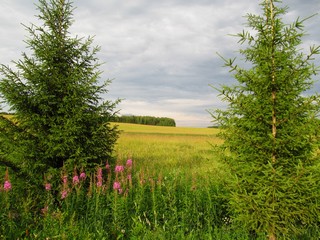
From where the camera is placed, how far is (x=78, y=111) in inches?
267

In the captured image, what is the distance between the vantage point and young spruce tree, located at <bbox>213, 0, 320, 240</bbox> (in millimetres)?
4227

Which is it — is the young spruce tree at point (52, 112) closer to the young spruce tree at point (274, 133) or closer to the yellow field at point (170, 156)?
the yellow field at point (170, 156)

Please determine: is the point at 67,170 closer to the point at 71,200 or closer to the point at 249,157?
the point at 71,200

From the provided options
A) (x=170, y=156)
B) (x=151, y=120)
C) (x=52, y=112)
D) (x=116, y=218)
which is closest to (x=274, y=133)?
(x=116, y=218)

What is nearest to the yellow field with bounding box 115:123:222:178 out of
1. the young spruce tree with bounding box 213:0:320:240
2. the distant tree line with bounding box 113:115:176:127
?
the young spruce tree with bounding box 213:0:320:240

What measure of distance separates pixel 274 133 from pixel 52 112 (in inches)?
205

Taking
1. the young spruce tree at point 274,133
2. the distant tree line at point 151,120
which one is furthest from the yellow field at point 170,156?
the distant tree line at point 151,120

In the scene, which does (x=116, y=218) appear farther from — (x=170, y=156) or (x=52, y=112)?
(x=170, y=156)

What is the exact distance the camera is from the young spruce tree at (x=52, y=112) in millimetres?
6645

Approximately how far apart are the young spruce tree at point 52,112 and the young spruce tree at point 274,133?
3.71 m

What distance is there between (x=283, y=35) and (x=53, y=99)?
213 inches

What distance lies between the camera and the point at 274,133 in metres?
4.43

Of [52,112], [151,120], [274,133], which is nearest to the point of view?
[274,133]

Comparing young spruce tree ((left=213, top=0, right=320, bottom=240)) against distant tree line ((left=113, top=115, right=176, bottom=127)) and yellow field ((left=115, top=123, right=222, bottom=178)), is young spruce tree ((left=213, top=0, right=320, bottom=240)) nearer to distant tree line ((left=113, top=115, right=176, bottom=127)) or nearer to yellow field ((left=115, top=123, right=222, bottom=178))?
yellow field ((left=115, top=123, right=222, bottom=178))
